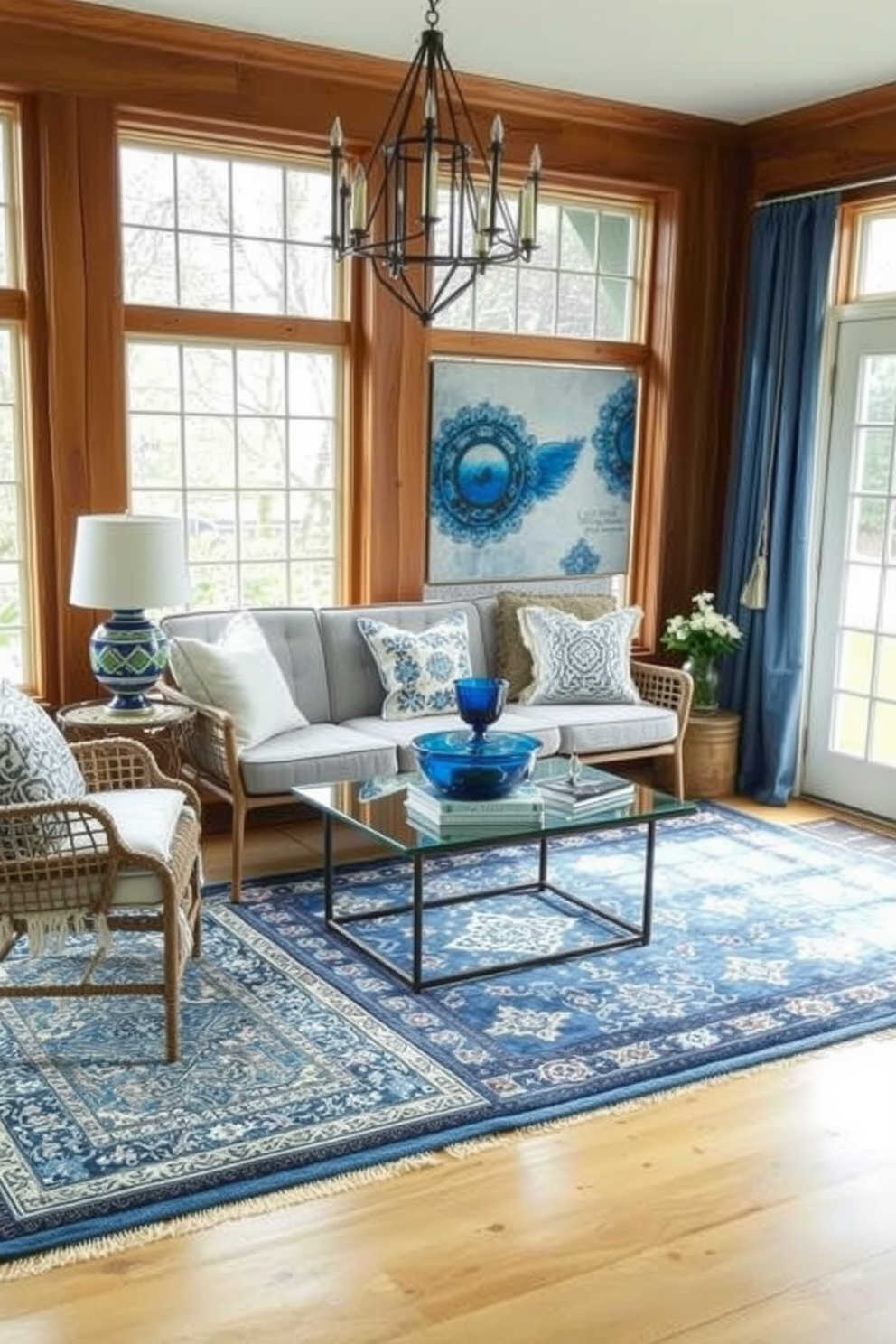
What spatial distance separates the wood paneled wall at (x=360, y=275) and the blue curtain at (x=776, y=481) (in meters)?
0.23

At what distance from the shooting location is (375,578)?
5316 mm

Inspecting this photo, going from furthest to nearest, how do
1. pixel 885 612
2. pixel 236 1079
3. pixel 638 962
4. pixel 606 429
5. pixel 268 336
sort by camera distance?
pixel 606 429 → pixel 885 612 → pixel 268 336 → pixel 638 962 → pixel 236 1079

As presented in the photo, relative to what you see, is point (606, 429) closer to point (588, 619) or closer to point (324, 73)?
point (588, 619)


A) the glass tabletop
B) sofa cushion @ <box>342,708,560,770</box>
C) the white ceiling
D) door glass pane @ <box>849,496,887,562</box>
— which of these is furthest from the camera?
door glass pane @ <box>849,496,887,562</box>

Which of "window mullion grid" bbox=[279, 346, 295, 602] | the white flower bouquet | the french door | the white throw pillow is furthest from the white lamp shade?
the french door

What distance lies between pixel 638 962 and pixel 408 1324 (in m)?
1.70

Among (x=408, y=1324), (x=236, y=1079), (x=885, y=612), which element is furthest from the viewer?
(x=885, y=612)

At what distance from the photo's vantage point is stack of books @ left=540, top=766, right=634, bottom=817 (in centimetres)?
375

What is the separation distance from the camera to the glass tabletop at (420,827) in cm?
351

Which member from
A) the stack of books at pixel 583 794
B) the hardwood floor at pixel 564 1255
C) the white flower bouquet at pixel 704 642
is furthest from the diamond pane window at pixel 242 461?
the hardwood floor at pixel 564 1255

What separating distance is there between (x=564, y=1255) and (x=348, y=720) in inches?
109

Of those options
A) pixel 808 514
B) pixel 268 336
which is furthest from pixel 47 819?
pixel 808 514

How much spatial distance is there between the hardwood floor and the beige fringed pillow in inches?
101

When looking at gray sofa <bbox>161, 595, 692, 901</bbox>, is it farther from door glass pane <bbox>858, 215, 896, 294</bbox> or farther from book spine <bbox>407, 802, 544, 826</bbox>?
door glass pane <bbox>858, 215, 896, 294</bbox>
